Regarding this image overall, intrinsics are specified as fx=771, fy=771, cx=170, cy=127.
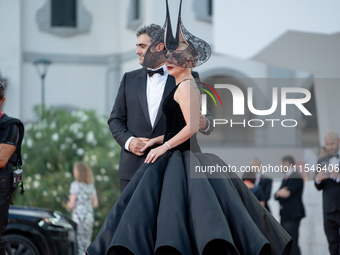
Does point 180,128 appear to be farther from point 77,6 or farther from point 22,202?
point 77,6

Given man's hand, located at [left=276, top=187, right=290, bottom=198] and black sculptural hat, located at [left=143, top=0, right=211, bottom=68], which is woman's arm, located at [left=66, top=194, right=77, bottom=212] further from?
black sculptural hat, located at [left=143, top=0, right=211, bottom=68]

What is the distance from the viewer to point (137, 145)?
235 inches

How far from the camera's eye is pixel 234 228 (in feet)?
16.5

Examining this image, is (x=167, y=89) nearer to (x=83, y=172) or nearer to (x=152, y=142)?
(x=152, y=142)

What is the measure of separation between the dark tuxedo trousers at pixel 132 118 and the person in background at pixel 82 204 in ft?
19.5

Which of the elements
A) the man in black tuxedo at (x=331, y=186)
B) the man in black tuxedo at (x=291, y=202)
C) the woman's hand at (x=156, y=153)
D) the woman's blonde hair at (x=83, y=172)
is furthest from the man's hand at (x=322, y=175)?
the woman's hand at (x=156, y=153)

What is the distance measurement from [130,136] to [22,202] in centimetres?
1002

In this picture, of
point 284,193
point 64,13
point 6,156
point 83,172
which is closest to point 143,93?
point 6,156

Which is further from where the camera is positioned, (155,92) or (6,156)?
(6,156)

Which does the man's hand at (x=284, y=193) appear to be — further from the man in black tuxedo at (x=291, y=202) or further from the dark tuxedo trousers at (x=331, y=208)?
the dark tuxedo trousers at (x=331, y=208)

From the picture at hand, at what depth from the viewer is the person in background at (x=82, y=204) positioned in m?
12.1

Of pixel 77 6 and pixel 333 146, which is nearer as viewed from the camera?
pixel 333 146

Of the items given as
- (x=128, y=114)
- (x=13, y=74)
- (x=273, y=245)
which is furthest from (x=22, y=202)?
(x=13, y=74)

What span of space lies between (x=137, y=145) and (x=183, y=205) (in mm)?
1028
